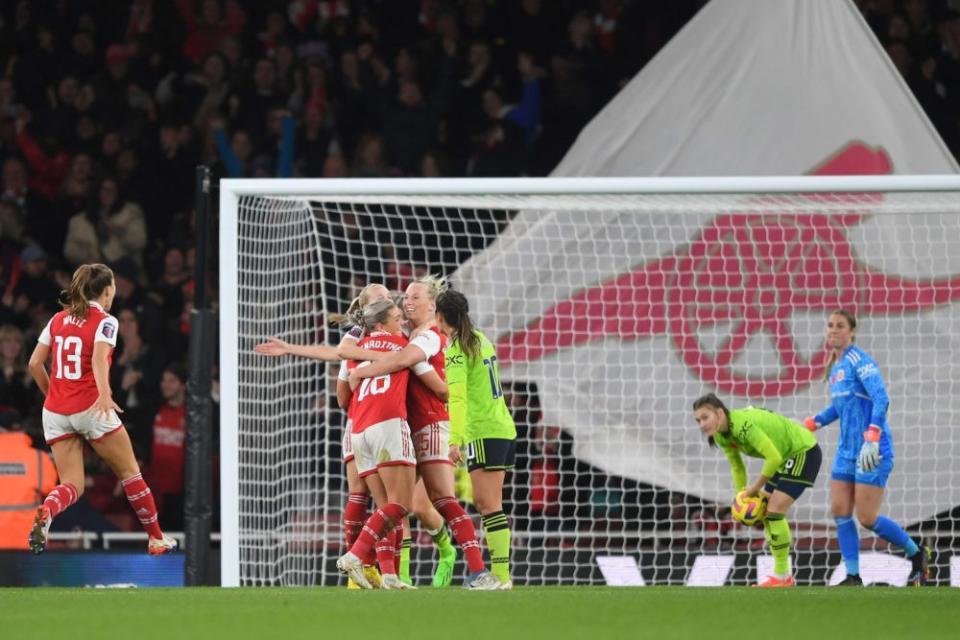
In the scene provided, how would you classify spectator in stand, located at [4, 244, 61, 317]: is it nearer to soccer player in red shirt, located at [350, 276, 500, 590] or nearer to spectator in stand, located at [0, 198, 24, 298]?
spectator in stand, located at [0, 198, 24, 298]

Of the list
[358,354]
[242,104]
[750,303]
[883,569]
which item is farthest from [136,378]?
[883,569]

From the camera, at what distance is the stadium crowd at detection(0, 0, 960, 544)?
13375 mm

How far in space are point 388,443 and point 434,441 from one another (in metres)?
0.39

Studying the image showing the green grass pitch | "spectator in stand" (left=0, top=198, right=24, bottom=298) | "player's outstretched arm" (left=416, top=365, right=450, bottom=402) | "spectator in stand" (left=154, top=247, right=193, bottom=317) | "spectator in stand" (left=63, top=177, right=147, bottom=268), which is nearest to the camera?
the green grass pitch

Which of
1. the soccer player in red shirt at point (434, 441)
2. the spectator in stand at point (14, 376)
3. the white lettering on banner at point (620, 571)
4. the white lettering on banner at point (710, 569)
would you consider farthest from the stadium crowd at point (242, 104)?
the soccer player in red shirt at point (434, 441)

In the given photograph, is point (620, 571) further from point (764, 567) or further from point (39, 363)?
point (39, 363)

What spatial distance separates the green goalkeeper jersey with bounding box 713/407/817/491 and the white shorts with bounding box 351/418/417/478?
92.0 inches

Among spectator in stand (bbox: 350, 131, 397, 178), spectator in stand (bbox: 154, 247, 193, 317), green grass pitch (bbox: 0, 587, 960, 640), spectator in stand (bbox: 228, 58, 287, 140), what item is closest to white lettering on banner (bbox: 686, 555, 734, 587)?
green grass pitch (bbox: 0, 587, 960, 640)

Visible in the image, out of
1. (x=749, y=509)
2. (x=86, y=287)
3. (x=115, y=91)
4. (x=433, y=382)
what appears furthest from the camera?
(x=115, y=91)

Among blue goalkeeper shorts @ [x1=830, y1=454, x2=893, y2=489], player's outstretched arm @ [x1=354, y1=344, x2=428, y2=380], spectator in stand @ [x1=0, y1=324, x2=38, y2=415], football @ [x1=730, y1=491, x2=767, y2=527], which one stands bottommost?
football @ [x1=730, y1=491, x2=767, y2=527]

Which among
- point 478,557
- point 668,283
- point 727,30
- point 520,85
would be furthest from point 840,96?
point 478,557

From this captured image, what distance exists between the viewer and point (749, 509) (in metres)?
9.43

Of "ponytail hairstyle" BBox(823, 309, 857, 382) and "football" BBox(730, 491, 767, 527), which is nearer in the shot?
"football" BBox(730, 491, 767, 527)

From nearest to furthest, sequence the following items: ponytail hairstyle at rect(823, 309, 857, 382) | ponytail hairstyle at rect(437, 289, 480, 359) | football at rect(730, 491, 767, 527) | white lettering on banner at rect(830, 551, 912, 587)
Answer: ponytail hairstyle at rect(437, 289, 480, 359) → football at rect(730, 491, 767, 527) → ponytail hairstyle at rect(823, 309, 857, 382) → white lettering on banner at rect(830, 551, 912, 587)
